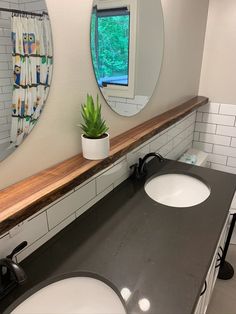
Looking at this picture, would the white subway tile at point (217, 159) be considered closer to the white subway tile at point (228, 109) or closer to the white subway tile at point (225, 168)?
the white subway tile at point (225, 168)

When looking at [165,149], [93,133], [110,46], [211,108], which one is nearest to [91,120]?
[93,133]

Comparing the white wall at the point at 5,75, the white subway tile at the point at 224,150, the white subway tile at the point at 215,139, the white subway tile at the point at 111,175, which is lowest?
the white subway tile at the point at 224,150

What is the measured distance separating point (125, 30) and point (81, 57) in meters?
0.38

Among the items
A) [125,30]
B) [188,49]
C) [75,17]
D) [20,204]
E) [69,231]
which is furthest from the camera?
[188,49]

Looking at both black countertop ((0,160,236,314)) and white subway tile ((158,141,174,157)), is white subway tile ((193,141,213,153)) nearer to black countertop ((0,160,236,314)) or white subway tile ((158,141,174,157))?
white subway tile ((158,141,174,157))

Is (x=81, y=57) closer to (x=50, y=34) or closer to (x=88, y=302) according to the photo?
(x=50, y=34)

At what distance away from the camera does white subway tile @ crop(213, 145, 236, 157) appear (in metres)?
2.13

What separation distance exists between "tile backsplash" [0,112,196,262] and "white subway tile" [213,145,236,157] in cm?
88

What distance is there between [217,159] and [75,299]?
6.14 ft

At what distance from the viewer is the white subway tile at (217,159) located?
220 cm

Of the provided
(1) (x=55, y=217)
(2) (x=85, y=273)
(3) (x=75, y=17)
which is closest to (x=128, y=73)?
(3) (x=75, y=17)

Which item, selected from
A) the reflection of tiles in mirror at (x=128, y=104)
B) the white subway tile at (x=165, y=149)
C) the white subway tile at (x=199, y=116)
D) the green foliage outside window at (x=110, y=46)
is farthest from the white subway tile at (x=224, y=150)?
the green foliage outside window at (x=110, y=46)

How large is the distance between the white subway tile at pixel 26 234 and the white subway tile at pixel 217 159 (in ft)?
5.97

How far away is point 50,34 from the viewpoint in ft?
2.37
